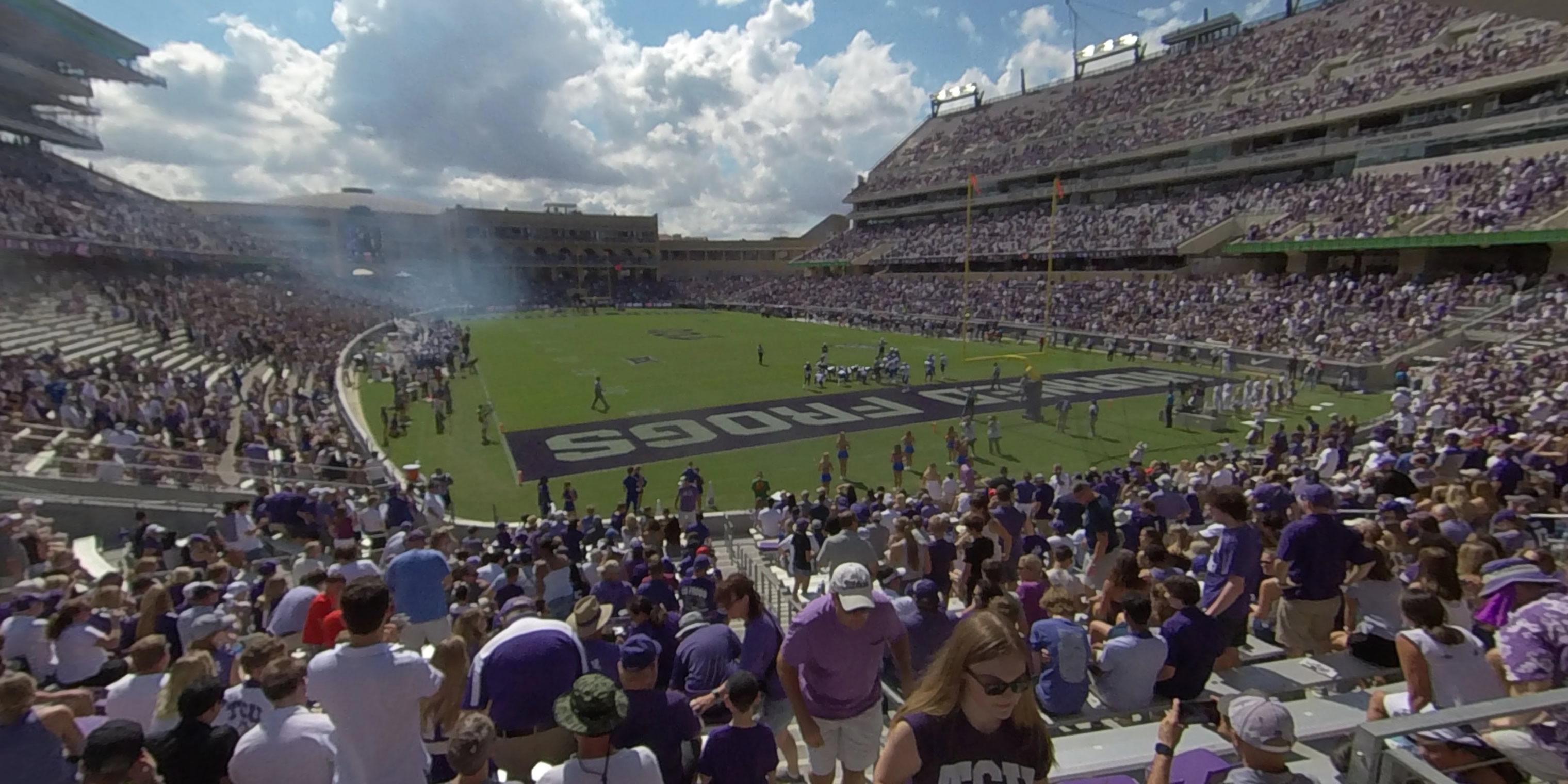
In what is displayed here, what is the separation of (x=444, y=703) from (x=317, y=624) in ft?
8.75

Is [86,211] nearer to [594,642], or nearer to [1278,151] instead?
[594,642]

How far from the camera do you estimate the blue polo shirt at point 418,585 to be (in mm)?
6750

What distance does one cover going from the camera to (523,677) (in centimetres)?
399

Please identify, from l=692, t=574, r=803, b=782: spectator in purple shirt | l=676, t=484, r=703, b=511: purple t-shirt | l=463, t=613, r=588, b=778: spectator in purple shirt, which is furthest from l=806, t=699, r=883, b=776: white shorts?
l=676, t=484, r=703, b=511: purple t-shirt

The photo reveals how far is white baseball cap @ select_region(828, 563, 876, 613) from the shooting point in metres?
3.85

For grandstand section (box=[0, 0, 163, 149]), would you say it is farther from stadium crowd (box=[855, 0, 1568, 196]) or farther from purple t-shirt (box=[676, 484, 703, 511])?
stadium crowd (box=[855, 0, 1568, 196])

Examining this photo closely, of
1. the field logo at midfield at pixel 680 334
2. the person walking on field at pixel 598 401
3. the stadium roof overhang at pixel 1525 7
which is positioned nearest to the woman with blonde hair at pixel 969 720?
the stadium roof overhang at pixel 1525 7

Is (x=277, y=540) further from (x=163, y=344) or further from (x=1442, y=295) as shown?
(x=1442, y=295)

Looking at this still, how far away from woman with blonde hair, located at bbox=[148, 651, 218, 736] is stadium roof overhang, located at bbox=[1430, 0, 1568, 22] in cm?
811

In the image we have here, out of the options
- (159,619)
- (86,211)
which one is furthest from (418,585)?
(86,211)

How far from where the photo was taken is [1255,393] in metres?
24.3

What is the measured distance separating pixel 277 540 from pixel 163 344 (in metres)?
21.1

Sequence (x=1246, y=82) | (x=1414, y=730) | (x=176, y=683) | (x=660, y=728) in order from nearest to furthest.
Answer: (x=1414, y=730)
(x=660, y=728)
(x=176, y=683)
(x=1246, y=82)

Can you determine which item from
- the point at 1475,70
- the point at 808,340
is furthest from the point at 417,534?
the point at 1475,70
